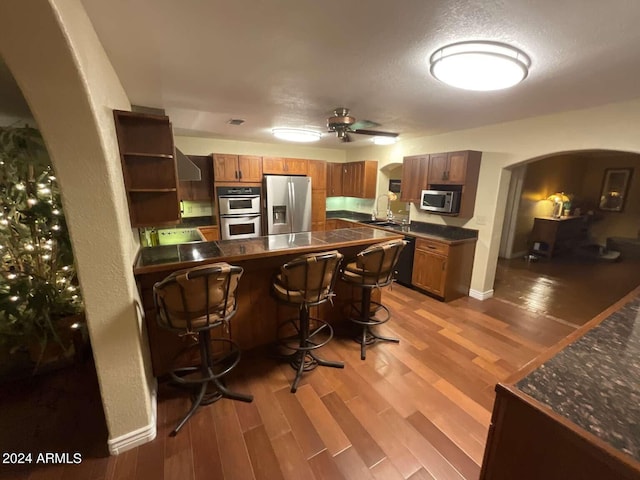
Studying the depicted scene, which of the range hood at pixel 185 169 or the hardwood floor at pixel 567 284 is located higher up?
the range hood at pixel 185 169

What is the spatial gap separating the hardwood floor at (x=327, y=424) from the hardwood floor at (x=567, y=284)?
4.67 feet

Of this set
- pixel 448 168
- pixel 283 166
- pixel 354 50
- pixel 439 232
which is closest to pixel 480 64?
pixel 354 50

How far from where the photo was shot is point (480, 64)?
61.1 inches

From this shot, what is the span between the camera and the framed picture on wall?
6.28 metres

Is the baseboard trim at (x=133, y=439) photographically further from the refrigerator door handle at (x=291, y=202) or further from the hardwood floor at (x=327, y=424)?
the refrigerator door handle at (x=291, y=202)

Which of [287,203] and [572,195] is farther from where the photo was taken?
[572,195]

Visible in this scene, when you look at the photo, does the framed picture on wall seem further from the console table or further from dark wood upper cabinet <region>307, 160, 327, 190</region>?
dark wood upper cabinet <region>307, 160, 327, 190</region>

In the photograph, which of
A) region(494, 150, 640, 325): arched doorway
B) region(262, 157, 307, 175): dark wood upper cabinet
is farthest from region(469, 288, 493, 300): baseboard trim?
region(262, 157, 307, 175): dark wood upper cabinet

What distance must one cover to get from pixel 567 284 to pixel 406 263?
A: 290 centimetres

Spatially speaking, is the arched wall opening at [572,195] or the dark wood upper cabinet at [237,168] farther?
the arched wall opening at [572,195]

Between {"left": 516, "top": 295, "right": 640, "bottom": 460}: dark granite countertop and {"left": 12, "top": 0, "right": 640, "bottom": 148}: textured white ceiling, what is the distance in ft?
4.82

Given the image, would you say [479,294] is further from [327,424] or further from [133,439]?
[133,439]

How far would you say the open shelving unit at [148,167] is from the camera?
183cm

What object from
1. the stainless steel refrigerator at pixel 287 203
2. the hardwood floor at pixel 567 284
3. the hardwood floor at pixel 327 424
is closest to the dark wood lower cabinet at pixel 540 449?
the hardwood floor at pixel 327 424
